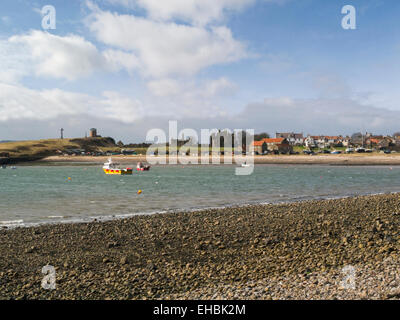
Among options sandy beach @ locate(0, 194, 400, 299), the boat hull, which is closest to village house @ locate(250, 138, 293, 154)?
the boat hull

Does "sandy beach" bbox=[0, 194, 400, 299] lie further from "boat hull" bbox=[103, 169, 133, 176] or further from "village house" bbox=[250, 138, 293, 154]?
"village house" bbox=[250, 138, 293, 154]

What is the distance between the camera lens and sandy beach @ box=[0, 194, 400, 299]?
8.18 m

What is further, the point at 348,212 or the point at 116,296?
the point at 348,212

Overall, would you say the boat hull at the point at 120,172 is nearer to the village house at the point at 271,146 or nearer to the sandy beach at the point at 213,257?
the sandy beach at the point at 213,257

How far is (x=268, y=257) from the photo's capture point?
36.5 ft

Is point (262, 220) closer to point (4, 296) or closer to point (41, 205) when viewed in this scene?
point (4, 296)

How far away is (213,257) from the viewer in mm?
11594

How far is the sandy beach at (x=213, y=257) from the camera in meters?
8.18

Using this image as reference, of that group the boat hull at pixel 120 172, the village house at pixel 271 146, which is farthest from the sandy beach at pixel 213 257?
the village house at pixel 271 146

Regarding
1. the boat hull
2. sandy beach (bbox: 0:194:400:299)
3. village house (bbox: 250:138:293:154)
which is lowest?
the boat hull

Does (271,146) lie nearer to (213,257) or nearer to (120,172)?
(120,172)

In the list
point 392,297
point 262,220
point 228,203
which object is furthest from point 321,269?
point 228,203

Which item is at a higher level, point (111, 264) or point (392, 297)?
point (392, 297)

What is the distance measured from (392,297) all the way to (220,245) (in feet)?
23.0
